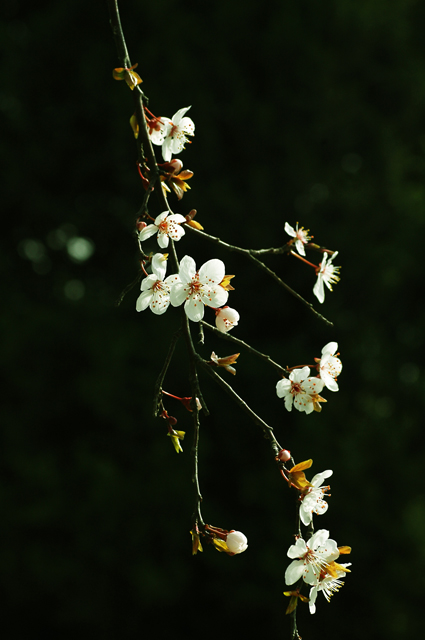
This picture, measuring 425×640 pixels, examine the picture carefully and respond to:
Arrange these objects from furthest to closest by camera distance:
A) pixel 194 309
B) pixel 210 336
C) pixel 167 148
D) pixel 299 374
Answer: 1. pixel 210 336
2. pixel 167 148
3. pixel 299 374
4. pixel 194 309

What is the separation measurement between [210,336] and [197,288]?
2.72m

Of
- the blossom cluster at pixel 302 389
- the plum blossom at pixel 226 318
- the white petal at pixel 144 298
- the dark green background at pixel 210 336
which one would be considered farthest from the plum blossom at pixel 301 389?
the dark green background at pixel 210 336

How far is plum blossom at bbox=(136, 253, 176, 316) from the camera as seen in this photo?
2.76 ft

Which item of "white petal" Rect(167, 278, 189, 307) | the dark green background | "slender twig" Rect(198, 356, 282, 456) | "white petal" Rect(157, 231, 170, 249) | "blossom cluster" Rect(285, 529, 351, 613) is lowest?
"blossom cluster" Rect(285, 529, 351, 613)

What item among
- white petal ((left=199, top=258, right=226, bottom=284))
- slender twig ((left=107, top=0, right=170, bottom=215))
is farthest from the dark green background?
white petal ((left=199, top=258, right=226, bottom=284))

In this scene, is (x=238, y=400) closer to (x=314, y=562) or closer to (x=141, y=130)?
(x=314, y=562)

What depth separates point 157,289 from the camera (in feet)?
2.86

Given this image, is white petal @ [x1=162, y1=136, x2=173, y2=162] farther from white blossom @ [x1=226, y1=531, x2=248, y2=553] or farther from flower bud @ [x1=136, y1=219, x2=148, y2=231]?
white blossom @ [x1=226, y1=531, x2=248, y2=553]

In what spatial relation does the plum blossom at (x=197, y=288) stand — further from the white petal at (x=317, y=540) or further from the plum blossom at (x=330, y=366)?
the white petal at (x=317, y=540)

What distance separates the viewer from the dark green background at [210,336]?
3369 millimetres

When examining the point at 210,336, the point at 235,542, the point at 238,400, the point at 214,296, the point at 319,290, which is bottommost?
the point at 235,542

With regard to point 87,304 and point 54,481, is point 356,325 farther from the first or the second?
point 54,481

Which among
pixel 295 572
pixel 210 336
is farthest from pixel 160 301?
pixel 210 336

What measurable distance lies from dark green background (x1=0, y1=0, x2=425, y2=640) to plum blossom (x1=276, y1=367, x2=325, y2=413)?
236 cm
